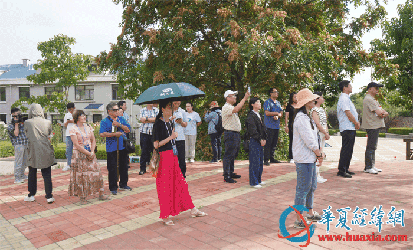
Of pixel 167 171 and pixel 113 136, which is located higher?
pixel 113 136

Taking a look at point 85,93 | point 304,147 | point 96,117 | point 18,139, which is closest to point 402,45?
point 304,147

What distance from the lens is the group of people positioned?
164 inches

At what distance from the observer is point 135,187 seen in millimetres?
7012

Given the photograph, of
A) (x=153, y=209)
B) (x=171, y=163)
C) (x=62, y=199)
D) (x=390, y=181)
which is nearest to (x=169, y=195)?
(x=171, y=163)

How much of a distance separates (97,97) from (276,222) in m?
35.6

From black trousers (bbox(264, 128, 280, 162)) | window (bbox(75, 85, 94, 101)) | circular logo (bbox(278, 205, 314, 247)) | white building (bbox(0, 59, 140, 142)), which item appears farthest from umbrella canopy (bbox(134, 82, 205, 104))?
window (bbox(75, 85, 94, 101))

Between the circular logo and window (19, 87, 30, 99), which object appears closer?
the circular logo

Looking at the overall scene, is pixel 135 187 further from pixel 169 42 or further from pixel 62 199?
pixel 169 42

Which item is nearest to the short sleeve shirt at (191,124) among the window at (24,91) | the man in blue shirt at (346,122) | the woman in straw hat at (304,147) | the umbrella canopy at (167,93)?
the man in blue shirt at (346,122)

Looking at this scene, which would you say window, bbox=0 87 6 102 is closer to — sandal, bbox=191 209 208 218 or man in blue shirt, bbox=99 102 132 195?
man in blue shirt, bbox=99 102 132 195

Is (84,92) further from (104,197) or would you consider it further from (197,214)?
(197,214)

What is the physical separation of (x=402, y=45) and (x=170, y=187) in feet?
94.6

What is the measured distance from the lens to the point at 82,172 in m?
6.02

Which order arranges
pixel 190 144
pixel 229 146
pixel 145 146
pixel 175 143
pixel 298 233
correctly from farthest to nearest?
1. pixel 190 144
2. pixel 145 146
3. pixel 229 146
4. pixel 175 143
5. pixel 298 233
